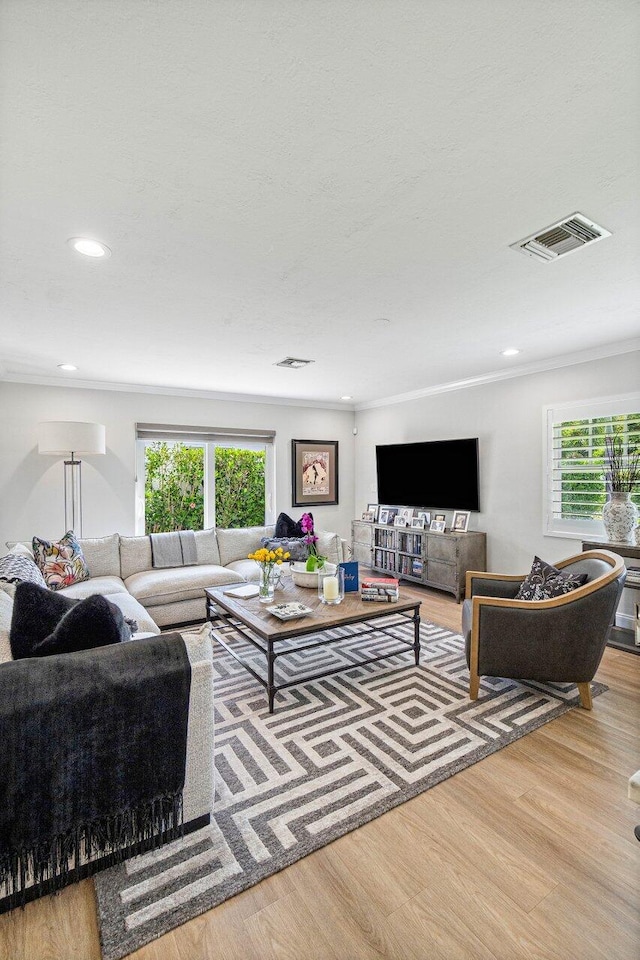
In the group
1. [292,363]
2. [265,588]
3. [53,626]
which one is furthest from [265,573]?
[292,363]

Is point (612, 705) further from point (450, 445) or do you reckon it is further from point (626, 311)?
point (450, 445)

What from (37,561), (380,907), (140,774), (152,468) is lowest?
(380,907)

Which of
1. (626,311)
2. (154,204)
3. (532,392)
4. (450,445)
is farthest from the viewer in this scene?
(450,445)

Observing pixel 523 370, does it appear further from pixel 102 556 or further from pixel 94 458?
pixel 94 458

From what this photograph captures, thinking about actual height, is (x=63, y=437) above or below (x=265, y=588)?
above

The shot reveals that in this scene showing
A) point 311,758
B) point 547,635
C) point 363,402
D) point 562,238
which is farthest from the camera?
point 363,402

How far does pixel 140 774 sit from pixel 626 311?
3680mm

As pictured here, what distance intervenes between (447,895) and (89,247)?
114 inches

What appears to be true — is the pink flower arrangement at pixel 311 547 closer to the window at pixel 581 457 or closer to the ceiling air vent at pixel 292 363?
the ceiling air vent at pixel 292 363

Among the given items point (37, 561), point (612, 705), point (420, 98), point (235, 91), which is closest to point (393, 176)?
point (420, 98)

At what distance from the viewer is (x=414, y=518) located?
553cm

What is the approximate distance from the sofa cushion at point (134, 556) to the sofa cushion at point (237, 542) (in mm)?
751

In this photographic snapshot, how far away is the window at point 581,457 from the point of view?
374cm

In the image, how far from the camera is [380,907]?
1408 mm
